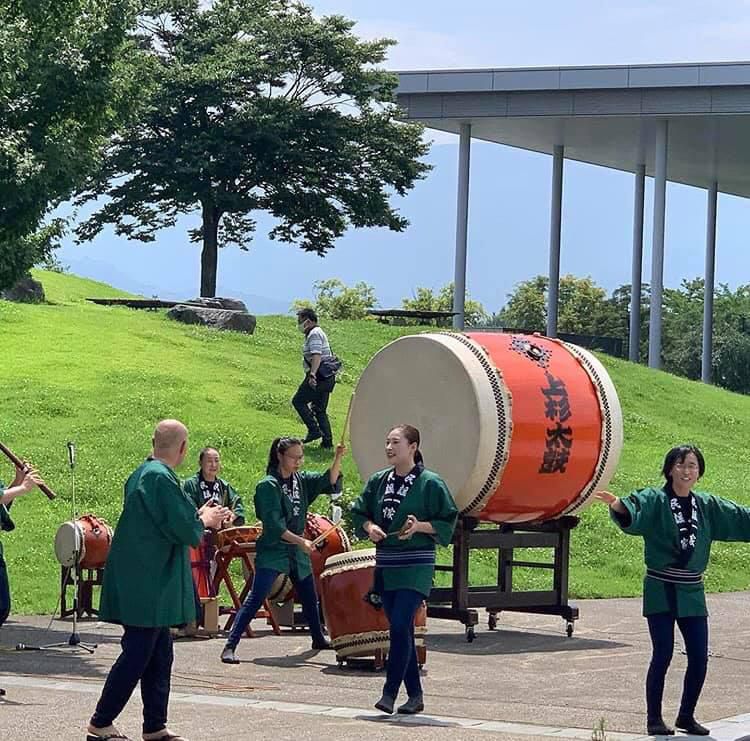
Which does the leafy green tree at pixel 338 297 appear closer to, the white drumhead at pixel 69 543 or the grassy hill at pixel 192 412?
the grassy hill at pixel 192 412

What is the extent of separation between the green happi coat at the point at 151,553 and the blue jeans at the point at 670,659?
288 centimetres

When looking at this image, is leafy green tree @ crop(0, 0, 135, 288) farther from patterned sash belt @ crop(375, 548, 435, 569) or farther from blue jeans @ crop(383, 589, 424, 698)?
blue jeans @ crop(383, 589, 424, 698)

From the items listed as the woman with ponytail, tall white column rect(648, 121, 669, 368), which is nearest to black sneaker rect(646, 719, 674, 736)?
the woman with ponytail

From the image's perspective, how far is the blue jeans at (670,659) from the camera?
33.3 ft

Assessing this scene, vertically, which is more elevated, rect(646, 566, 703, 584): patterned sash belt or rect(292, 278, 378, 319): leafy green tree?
rect(292, 278, 378, 319): leafy green tree

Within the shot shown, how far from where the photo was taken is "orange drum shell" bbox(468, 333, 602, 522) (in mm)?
15125

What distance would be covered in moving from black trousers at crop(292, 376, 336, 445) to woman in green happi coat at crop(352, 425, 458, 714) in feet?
37.8

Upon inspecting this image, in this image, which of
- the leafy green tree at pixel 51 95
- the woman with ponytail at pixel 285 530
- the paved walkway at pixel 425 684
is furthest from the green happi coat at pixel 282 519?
the leafy green tree at pixel 51 95

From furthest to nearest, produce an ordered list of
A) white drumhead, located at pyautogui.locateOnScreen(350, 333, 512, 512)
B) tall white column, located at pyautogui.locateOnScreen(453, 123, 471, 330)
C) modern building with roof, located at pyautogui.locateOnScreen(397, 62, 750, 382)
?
tall white column, located at pyautogui.locateOnScreen(453, 123, 471, 330), modern building with roof, located at pyautogui.locateOnScreen(397, 62, 750, 382), white drumhead, located at pyautogui.locateOnScreen(350, 333, 512, 512)

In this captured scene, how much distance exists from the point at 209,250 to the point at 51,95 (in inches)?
1296

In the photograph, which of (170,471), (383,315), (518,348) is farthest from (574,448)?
(383,315)

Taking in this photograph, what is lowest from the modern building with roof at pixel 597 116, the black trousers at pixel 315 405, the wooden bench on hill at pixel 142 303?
the black trousers at pixel 315 405

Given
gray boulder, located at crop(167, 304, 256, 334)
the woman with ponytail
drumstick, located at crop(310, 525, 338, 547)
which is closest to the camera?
the woman with ponytail

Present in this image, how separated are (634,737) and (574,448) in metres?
5.63
